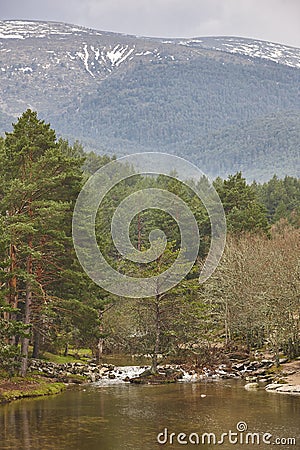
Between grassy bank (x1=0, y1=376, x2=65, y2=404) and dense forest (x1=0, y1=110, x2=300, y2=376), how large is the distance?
2.73 feet

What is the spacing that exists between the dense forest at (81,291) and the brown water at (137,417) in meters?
4.67

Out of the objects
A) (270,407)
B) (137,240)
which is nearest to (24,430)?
(270,407)

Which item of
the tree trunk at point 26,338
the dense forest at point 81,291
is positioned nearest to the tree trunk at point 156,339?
the dense forest at point 81,291

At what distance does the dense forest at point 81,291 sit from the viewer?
36.5 m

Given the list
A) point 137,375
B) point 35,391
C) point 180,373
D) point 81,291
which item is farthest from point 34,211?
point 180,373

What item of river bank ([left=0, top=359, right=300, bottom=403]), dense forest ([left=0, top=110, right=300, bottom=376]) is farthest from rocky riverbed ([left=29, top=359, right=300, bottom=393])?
dense forest ([left=0, top=110, right=300, bottom=376])

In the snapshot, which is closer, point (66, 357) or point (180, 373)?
point (180, 373)

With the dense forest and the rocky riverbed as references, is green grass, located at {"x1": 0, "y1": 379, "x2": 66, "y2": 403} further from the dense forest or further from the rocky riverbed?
the rocky riverbed

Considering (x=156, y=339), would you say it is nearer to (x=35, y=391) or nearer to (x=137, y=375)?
(x=137, y=375)

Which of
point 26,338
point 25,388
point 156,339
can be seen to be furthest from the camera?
point 156,339

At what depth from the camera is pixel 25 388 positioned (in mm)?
34375

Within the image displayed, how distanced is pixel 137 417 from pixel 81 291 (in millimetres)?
15893

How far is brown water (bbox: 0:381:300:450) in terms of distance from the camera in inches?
888

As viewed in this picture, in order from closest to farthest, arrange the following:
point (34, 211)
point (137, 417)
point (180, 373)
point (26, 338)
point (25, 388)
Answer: point (137, 417) → point (25, 388) → point (26, 338) → point (34, 211) → point (180, 373)
